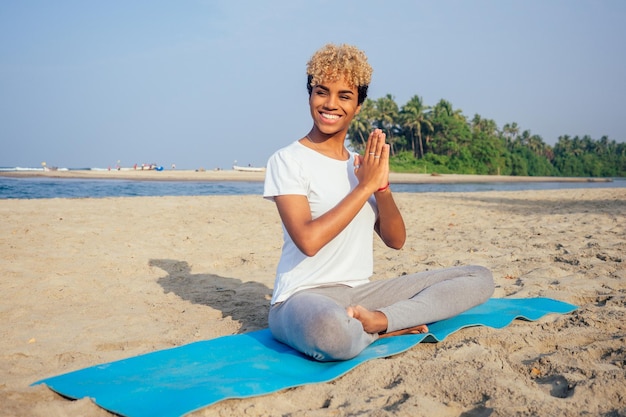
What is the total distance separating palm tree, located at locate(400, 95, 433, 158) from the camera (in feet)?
175

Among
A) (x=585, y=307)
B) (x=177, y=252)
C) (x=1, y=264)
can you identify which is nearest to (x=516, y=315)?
(x=585, y=307)

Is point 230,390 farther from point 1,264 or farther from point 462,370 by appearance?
point 1,264

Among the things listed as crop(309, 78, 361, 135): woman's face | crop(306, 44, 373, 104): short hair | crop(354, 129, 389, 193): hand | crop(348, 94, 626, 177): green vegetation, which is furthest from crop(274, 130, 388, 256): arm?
crop(348, 94, 626, 177): green vegetation

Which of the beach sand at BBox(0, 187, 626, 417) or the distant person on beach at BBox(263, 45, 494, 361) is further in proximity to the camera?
the distant person on beach at BBox(263, 45, 494, 361)

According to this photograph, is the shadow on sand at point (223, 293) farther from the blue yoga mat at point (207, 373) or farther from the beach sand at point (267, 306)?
the blue yoga mat at point (207, 373)

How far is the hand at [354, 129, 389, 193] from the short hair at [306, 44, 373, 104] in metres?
0.32

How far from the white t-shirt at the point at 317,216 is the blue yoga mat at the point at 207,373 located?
0.35m

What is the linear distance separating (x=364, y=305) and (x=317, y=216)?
57 cm

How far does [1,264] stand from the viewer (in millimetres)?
4996

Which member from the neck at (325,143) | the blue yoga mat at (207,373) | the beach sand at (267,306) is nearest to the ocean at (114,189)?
the beach sand at (267,306)

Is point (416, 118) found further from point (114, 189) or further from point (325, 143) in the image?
point (325, 143)

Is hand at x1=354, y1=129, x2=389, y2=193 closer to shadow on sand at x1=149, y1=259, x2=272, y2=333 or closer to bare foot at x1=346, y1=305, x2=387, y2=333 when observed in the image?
bare foot at x1=346, y1=305, x2=387, y2=333

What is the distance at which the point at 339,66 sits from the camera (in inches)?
104

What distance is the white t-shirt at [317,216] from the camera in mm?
2646
